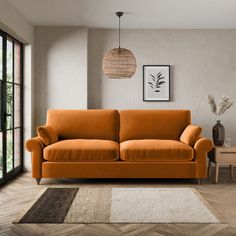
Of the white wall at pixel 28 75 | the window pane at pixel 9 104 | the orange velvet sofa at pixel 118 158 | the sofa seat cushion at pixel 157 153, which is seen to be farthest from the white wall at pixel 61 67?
the sofa seat cushion at pixel 157 153

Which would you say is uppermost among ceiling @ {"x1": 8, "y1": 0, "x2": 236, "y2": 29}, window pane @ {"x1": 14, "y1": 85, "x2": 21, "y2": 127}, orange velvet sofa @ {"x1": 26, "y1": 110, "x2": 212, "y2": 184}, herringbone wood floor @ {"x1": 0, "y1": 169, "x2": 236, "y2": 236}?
ceiling @ {"x1": 8, "y1": 0, "x2": 236, "y2": 29}

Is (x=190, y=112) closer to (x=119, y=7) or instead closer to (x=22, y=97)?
(x=119, y=7)

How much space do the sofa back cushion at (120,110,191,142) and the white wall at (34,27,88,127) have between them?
790mm

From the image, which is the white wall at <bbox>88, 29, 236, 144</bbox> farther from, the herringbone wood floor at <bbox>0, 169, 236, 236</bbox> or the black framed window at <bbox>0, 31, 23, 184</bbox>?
the herringbone wood floor at <bbox>0, 169, 236, 236</bbox>

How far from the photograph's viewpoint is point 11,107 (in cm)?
519

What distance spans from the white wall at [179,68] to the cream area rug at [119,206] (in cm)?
198

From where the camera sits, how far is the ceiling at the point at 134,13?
15.2 feet

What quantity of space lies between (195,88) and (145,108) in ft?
2.85

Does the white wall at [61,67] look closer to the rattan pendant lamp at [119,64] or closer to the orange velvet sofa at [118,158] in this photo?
the rattan pendant lamp at [119,64]

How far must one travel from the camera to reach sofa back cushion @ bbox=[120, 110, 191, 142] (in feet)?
18.2

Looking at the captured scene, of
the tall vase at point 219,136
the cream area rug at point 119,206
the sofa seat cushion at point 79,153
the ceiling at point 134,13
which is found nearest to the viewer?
the cream area rug at point 119,206

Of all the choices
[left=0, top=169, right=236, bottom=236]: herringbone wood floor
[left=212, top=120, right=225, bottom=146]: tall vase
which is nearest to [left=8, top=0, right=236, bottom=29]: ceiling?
[left=212, top=120, right=225, bottom=146]: tall vase

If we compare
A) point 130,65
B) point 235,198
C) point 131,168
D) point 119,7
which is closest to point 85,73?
point 130,65

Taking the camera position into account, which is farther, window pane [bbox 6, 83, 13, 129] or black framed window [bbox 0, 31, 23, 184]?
window pane [bbox 6, 83, 13, 129]
